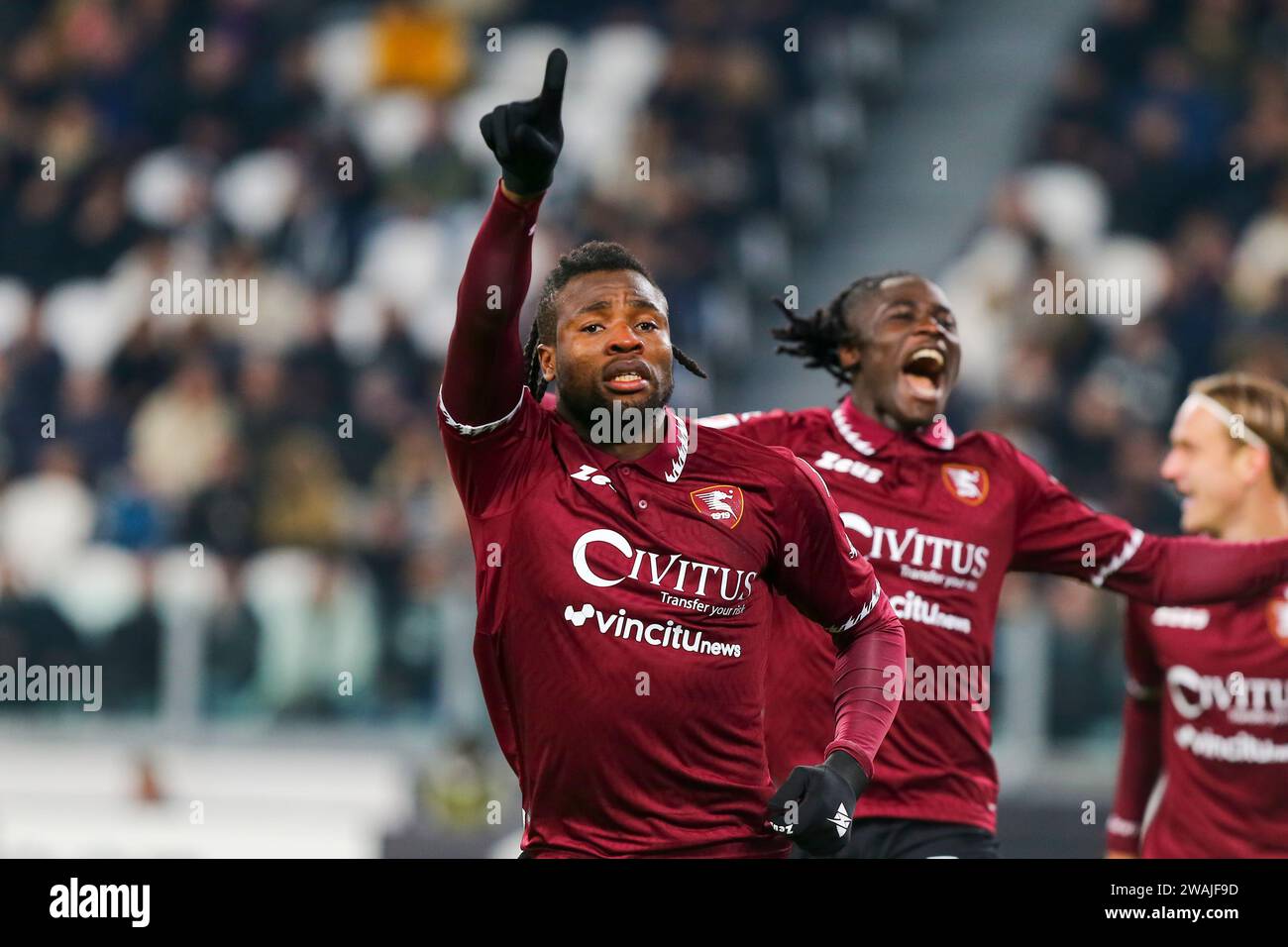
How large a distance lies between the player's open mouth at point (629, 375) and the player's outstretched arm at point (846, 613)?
42 cm

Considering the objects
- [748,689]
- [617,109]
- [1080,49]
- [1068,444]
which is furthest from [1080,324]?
[748,689]

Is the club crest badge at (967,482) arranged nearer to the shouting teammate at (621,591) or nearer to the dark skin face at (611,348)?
the shouting teammate at (621,591)

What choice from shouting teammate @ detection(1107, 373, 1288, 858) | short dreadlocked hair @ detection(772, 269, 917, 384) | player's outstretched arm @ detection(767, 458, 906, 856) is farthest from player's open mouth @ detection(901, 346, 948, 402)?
player's outstretched arm @ detection(767, 458, 906, 856)

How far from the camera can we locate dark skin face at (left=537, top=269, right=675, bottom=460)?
149 inches

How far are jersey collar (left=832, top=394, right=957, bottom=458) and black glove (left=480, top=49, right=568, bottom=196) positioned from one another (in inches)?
77.8

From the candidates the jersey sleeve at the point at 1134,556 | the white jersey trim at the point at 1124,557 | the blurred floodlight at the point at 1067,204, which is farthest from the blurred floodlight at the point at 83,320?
the white jersey trim at the point at 1124,557

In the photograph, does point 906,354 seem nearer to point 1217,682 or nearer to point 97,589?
point 1217,682

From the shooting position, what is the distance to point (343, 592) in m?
9.31

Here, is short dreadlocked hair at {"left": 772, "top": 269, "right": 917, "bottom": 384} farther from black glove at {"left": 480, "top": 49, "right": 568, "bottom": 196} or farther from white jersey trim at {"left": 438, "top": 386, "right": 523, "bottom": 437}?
black glove at {"left": 480, "top": 49, "right": 568, "bottom": 196}

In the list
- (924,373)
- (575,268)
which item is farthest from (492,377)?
(924,373)

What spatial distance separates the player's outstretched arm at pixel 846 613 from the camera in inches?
155

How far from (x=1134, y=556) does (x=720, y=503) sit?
1.75 meters

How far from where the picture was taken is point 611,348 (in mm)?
3791

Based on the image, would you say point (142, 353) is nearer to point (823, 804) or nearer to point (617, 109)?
point (617, 109)
